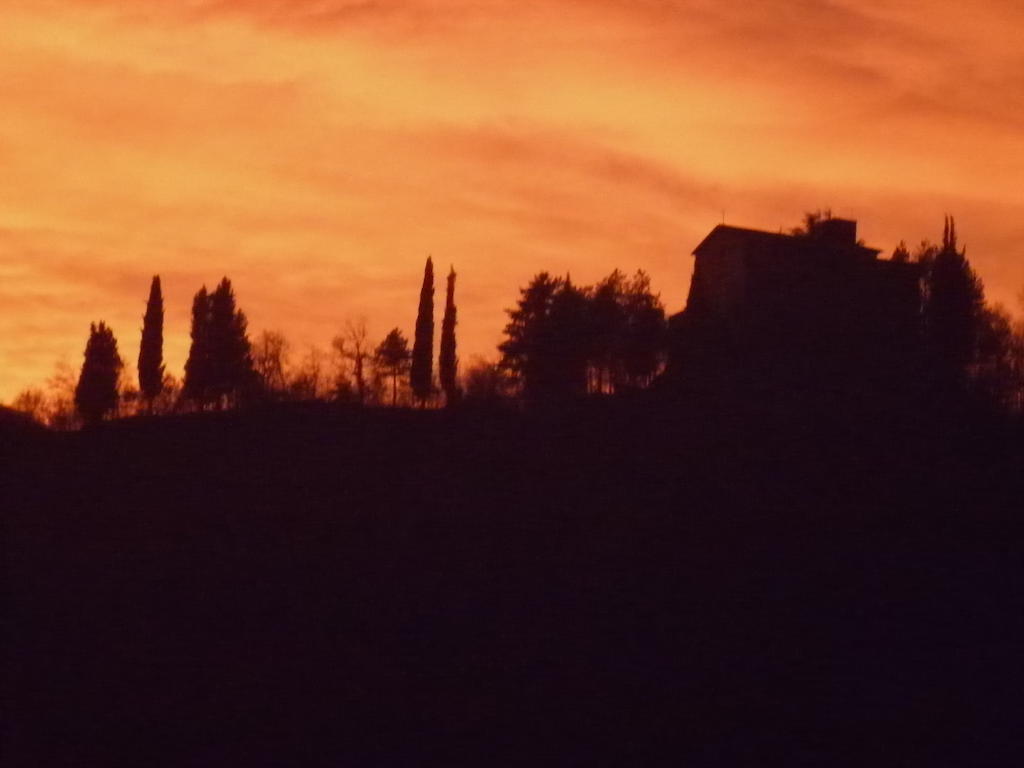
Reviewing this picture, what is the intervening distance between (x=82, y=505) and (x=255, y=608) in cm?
1481

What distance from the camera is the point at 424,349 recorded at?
83.2 meters

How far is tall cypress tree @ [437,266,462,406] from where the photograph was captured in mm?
83938

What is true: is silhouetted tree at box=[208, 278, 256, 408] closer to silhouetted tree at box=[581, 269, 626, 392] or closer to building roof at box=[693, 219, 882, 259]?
silhouetted tree at box=[581, 269, 626, 392]

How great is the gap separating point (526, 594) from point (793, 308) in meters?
28.4

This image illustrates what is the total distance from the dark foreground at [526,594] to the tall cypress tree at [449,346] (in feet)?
42.8

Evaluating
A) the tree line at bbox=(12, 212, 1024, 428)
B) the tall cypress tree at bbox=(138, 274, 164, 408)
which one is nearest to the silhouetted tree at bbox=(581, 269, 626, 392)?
the tree line at bbox=(12, 212, 1024, 428)

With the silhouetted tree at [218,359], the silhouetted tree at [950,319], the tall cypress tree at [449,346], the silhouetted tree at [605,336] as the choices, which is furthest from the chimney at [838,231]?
the silhouetted tree at [218,359]

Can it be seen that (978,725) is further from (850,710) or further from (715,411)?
(715,411)

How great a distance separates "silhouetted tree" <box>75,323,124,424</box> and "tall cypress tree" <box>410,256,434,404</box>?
2028cm

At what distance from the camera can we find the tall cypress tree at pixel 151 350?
284 feet

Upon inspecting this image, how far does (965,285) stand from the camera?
7638cm

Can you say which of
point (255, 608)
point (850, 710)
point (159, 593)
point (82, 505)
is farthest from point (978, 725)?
point (82, 505)

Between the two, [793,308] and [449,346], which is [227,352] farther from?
[793,308]

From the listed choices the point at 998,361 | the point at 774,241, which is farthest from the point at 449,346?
the point at 998,361
